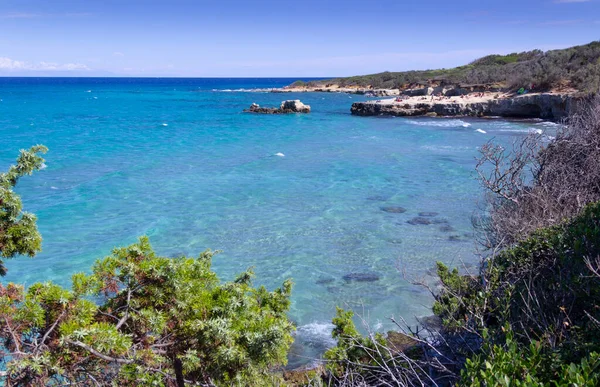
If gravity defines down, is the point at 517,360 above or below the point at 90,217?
above

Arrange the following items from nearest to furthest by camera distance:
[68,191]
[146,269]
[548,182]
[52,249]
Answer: [146,269] → [548,182] → [52,249] → [68,191]

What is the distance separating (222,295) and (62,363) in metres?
2.01

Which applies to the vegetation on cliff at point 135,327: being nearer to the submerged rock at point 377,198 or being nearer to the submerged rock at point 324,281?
the submerged rock at point 324,281

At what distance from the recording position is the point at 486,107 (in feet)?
183

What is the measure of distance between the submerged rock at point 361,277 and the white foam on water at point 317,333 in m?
2.86

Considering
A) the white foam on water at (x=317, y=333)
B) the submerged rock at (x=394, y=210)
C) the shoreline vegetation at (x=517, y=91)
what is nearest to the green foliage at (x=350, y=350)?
the white foam on water at (x=317, y=333)

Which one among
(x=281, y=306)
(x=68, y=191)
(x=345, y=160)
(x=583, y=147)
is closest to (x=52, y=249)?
(x=68, y=191)

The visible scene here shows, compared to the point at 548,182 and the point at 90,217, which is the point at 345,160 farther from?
the point at 548,182

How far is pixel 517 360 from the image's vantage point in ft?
14.4

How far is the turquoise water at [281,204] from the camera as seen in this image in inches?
599

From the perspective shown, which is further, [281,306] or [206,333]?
[281,306]

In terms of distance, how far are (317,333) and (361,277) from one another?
3.64 meters

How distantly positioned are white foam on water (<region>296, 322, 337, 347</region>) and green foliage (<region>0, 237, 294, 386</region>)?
17.1ft

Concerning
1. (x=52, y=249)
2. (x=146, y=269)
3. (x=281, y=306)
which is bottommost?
(x=52, y=249)
